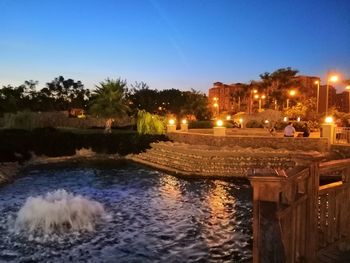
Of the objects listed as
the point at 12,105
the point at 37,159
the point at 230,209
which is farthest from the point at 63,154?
the point at 12,105

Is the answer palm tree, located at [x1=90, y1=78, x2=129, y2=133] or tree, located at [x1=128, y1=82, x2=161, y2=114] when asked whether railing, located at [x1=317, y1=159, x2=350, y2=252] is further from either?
tree, located at [x1=128, y1=82, x2=161, y2=114]

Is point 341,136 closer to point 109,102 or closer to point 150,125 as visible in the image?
point 150,125

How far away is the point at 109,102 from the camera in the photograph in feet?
125

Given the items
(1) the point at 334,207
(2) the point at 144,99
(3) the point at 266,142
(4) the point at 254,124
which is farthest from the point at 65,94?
(1) the point at 334,207

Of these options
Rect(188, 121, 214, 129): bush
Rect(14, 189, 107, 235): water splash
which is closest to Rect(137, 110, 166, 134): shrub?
Rect(188, 121, 214, 129): bush

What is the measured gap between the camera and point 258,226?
170 inches

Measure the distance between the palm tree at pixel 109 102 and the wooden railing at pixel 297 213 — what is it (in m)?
31.7

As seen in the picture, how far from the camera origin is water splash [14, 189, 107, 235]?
1109cm

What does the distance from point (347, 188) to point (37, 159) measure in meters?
24.7

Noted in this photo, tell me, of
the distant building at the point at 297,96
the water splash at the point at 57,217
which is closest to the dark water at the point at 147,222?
the water splash at the point at 57,217

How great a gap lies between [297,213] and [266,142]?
61.2ft

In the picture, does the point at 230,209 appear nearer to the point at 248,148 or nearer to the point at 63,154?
the point at 248,148

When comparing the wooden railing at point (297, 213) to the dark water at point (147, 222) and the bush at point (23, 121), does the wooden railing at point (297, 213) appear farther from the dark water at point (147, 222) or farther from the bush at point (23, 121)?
the bush at point (23, 121)

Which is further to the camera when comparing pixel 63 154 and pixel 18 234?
pixel 63 154
